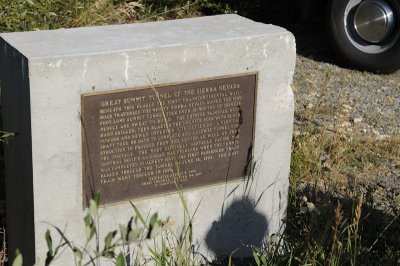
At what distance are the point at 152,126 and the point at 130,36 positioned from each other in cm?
48

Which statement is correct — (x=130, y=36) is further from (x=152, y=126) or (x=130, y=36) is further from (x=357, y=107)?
(x=357, y=107)

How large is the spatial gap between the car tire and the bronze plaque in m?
3.42

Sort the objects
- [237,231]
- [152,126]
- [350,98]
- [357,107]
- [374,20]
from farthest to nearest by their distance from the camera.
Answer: [374,20] → [350,98] → [357,107] → [237,231] → [152,126]

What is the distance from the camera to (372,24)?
25.6ft

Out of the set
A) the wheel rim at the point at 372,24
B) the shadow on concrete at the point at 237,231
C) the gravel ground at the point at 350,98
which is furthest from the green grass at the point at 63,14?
the shadow on concrete at the point at 237,231

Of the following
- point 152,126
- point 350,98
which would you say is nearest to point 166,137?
point 152,126

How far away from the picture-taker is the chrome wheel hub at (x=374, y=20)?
306 inches

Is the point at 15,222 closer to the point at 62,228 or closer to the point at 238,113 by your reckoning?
the point at 62,228

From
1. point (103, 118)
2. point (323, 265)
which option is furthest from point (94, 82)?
point (323, 265)

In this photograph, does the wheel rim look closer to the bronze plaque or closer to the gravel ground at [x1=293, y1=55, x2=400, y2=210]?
the gravel ground at [x1=293, y1=55, x2=400, y2=210]

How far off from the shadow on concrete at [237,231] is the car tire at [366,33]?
330 centimetres

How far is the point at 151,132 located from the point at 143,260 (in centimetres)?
70

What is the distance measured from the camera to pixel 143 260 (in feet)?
15.2

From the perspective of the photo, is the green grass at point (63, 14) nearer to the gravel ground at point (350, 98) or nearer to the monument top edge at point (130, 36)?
the gravel ground at point (350, 98)
